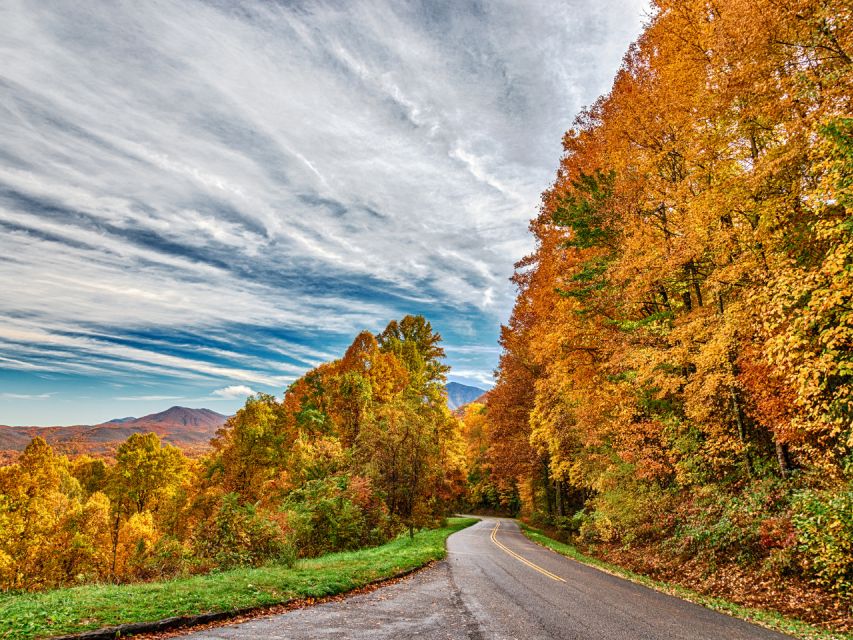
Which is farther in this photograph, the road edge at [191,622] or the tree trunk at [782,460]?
the tree trunk at [782,460]

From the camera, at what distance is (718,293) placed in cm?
1143

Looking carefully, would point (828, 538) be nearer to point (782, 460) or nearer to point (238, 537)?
point (782, 460)

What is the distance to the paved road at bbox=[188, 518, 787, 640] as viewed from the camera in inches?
252

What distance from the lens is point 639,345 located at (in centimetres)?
1324

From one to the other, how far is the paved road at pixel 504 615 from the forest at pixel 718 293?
2678 millimetres

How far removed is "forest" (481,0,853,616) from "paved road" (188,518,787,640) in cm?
268

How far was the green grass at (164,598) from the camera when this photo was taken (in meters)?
5.84

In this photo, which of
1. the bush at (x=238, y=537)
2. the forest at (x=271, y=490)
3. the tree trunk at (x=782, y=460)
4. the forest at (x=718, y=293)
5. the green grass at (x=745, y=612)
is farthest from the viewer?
the forest at (x=271, y=490)

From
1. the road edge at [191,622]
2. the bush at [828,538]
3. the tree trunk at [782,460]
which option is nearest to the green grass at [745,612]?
the bush at [828,538]

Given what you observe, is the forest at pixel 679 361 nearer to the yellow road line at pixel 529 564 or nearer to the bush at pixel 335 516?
the bush at pixel 335 516

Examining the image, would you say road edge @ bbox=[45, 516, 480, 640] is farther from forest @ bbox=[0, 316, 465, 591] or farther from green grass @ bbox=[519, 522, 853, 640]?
green grass @ bbox=[519, 522, 853, 640]

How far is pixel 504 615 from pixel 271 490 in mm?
19520

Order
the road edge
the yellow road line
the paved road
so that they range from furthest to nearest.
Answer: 1. the yellow road line
2. the paved road
3. the road edge

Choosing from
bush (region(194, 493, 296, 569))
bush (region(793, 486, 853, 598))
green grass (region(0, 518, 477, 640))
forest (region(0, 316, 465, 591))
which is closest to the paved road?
green grass (region(0, 518, 477, 640))
